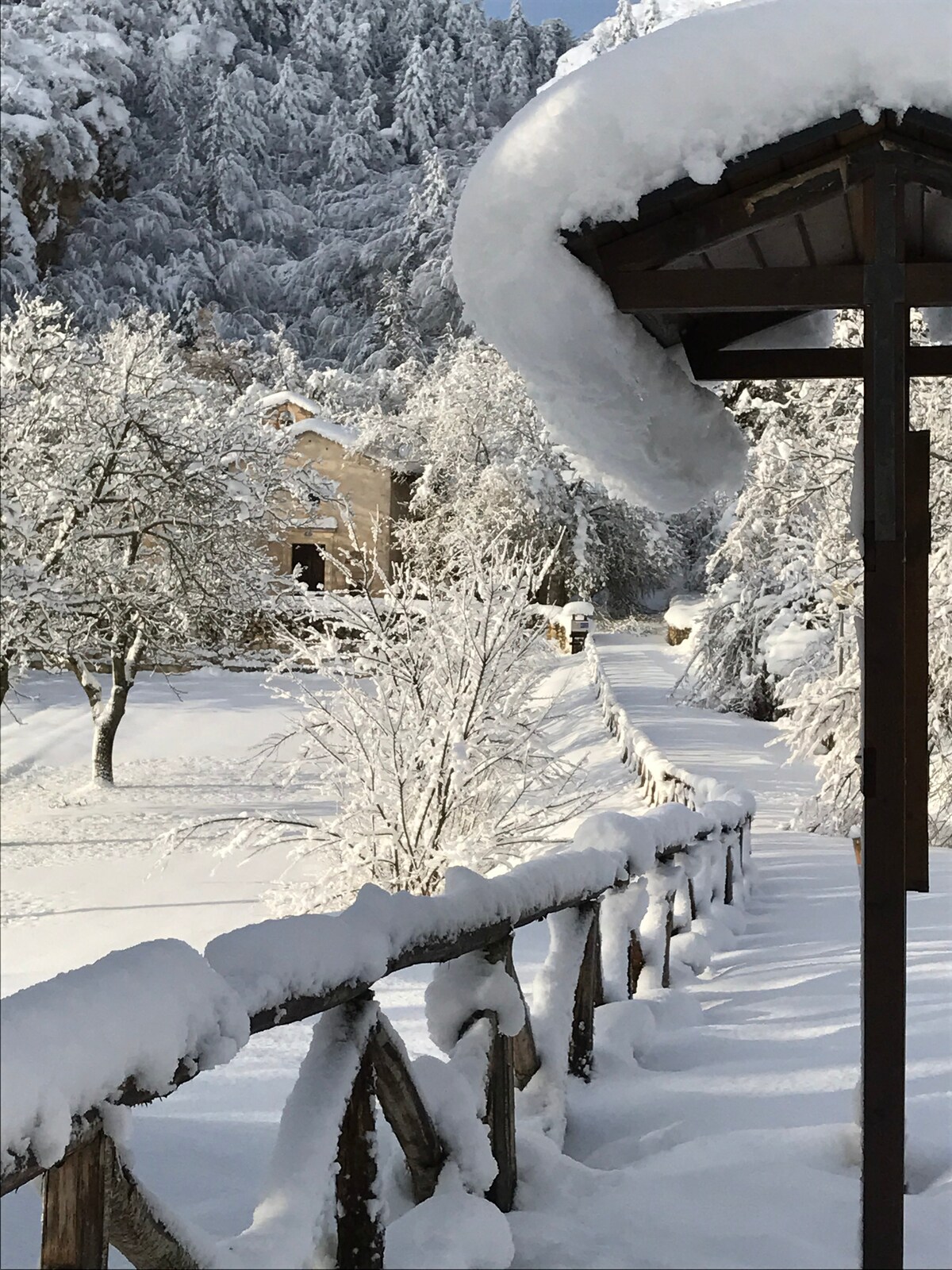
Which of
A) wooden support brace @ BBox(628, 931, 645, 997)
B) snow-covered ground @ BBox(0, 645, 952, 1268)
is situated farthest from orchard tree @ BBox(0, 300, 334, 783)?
wooden support brace @ BBox(628, 931, 645, 997)

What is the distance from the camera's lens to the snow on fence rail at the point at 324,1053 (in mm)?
1318

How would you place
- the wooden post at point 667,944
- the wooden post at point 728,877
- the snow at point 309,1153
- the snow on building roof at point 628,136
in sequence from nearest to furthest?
the snow at point 309,1153
the snow on building roof at point 628,136
the wooden post at point 667,944
the wooden post at point 728,877

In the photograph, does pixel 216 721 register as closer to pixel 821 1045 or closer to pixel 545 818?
pixel 545 818

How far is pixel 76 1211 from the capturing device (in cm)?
134

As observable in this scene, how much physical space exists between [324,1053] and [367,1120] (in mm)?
161

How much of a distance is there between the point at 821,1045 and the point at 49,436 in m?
13.1

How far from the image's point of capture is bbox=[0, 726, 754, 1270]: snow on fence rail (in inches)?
51.9

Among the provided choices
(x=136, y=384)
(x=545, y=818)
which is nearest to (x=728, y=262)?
(x=545, y=818)

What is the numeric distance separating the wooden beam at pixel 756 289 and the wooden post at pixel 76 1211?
1908 mm

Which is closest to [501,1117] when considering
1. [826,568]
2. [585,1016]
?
[585,1016]

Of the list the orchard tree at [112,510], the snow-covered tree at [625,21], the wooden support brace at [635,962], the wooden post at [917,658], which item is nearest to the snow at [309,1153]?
the wooden post at [917,658]

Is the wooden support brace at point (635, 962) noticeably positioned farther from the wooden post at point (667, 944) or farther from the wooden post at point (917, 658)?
the wooden post at point (917, 658)

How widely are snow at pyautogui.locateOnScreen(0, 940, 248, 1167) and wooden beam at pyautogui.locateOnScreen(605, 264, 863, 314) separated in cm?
165

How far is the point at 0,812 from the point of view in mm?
15625
